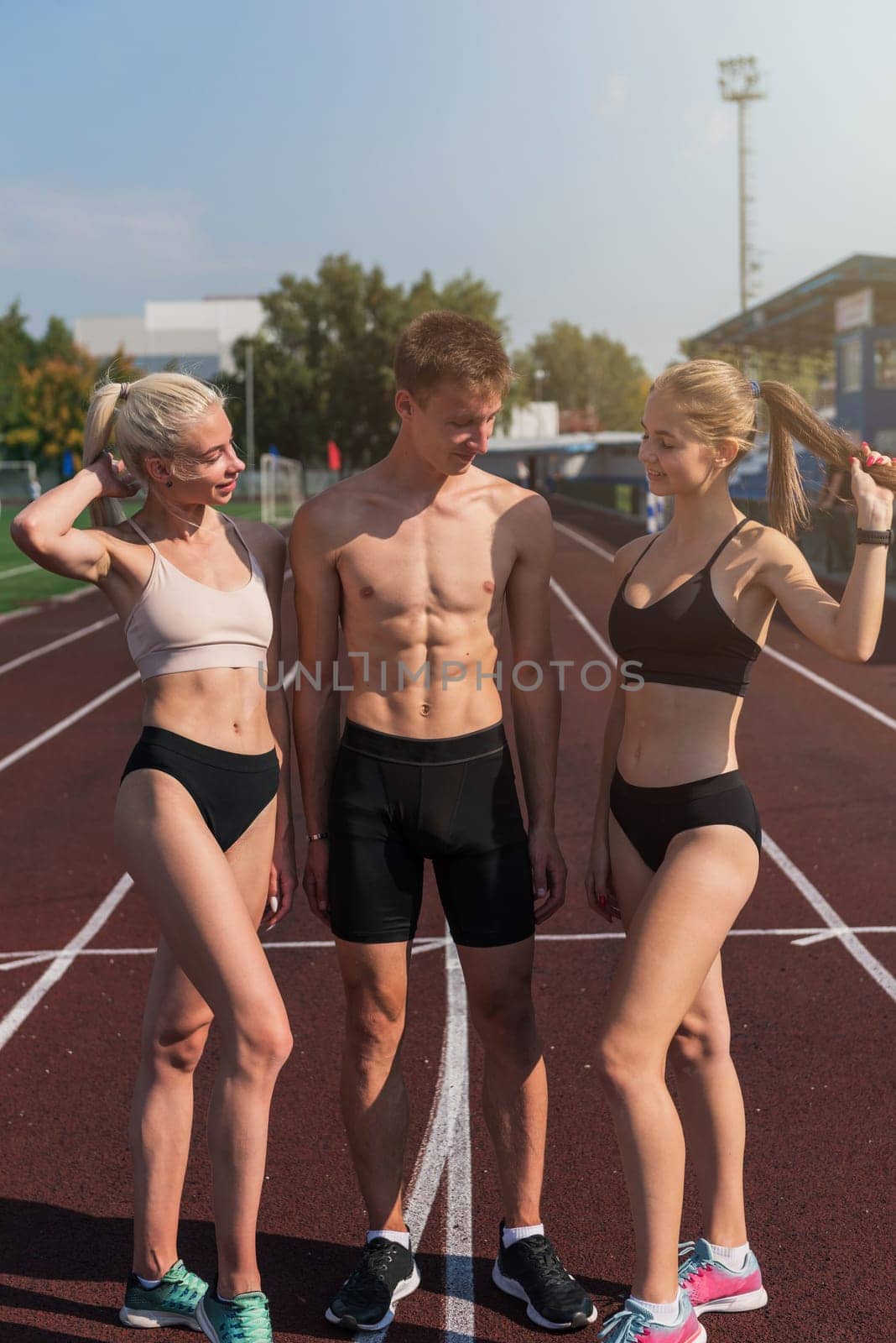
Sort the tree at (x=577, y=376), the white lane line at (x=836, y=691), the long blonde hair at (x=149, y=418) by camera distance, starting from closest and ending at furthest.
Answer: the long blonde hair at (x=149, y=418) → the white lane line at (x=836, y=691) → the tree at (x=577, y=376)

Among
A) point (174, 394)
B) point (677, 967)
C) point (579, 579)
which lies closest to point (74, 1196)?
point (677, 967)

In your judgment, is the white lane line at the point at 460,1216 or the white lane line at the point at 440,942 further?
the white lane line at the point at 440,942

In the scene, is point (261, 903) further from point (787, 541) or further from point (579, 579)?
point (579, 579)

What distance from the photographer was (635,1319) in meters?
3.02

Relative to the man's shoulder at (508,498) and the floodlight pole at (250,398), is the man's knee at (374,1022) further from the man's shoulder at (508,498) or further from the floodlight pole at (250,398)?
the floodlight pole at (250,398)

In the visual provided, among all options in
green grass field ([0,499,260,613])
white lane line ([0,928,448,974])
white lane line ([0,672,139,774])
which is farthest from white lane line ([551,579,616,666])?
white lane line ([0,928,448,974])

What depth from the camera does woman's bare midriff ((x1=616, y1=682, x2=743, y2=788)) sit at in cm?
321

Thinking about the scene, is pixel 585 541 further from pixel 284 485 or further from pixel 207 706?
pixel 207 706

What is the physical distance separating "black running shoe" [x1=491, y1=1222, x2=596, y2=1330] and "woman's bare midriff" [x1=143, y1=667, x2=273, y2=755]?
145 centimetres

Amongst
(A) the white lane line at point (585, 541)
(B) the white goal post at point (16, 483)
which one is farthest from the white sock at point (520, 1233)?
(B) the white goal post at point (16, 483)

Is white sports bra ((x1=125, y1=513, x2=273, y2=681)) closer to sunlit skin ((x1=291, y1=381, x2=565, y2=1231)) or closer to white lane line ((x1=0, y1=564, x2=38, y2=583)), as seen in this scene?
A: sunlit skin ((x1=291, y1=381, x2=565, y2=1231))

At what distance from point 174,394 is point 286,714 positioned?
86 cm

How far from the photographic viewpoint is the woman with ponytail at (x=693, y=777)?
3.00 meters

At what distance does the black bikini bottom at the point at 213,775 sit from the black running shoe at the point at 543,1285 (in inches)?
50.9
